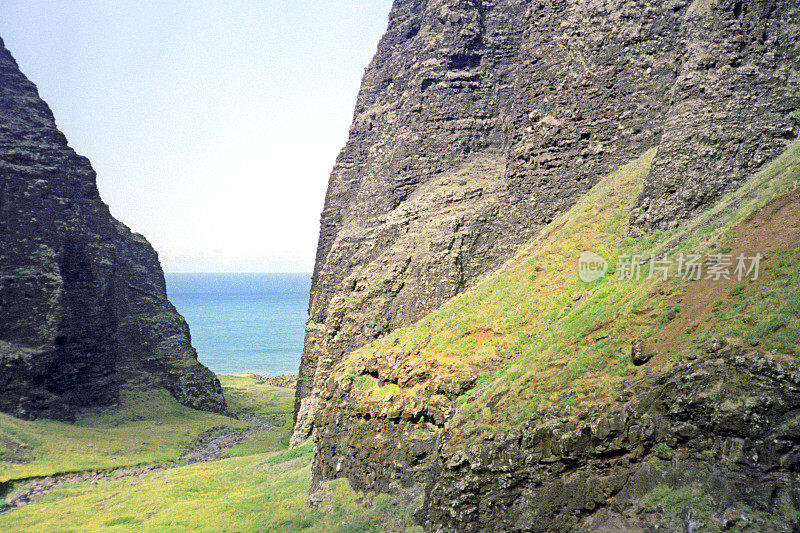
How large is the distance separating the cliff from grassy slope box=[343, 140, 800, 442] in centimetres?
8

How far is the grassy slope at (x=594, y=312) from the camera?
14227 mm

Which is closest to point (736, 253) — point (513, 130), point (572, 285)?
point (572, 285)

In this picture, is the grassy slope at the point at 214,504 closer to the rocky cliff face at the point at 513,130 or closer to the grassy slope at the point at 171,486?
the grassy slope at the point at 171,486

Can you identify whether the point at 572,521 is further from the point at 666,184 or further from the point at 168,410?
the point at 168,410

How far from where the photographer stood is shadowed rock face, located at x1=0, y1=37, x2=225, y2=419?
59.3 meters

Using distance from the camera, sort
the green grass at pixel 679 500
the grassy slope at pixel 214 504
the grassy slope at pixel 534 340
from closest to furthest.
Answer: the green grass at pixel 679 500 → the grassy slope at pixel 534 340 → the grassy slope at pixel 214 504

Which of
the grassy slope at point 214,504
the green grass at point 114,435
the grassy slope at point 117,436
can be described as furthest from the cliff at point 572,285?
the green grass at point 114,435

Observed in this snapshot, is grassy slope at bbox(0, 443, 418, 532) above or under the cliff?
under

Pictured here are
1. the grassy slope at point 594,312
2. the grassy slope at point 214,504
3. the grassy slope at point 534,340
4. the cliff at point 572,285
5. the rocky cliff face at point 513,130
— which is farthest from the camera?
the grassy slope at point 214,504

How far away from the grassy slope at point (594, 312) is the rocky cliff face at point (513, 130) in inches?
95.9

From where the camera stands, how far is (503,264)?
33.0 m

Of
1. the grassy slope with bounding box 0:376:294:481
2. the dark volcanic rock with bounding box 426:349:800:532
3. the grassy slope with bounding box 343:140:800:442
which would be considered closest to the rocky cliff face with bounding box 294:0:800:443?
the grassy slope with bounding box 343:140:800:442

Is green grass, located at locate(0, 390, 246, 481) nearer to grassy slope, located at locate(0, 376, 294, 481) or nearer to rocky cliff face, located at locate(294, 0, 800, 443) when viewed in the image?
grassy slope, located at locate(0, 376, 294, 481)

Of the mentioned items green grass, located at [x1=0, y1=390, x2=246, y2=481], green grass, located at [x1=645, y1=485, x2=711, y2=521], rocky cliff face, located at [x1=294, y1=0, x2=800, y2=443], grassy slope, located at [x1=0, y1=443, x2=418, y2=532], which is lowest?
grassy slope, located at [x1=0, y1=443, x2=418, y2=532]
